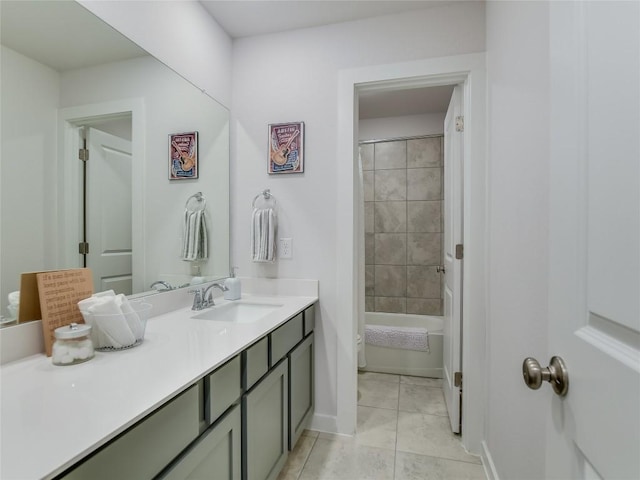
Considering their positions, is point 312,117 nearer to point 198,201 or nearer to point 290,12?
point 290,12

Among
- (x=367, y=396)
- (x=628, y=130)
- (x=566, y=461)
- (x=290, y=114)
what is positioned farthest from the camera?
(x=367, y=396)

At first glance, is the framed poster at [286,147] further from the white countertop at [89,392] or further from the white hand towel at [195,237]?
the white countertop at [89,392]

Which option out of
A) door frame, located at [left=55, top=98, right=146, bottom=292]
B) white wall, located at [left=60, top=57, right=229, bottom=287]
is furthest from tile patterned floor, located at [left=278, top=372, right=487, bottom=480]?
door frame, located at [left=55, top=98, right=146, bottom=292]

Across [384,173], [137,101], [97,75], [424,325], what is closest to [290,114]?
[137,101]

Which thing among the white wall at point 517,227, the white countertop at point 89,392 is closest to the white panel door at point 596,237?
the white wall at point 517,227

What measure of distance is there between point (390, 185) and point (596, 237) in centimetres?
315

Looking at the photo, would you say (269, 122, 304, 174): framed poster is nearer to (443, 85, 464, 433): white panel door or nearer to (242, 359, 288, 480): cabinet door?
(443, 85, 464, 433): white panel door

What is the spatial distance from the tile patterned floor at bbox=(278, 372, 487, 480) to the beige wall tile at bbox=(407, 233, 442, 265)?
4.76 ft

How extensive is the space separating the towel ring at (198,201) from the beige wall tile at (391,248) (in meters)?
2.15

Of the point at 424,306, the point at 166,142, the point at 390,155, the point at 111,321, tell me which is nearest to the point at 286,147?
the point at 166,142

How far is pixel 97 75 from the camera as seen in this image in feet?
4.11

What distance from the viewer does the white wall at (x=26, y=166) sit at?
964mm

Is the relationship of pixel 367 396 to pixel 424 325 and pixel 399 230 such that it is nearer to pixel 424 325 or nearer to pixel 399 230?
pixel 424 325

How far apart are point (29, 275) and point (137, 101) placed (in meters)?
0.87
